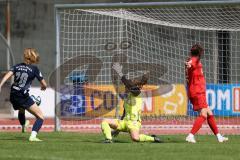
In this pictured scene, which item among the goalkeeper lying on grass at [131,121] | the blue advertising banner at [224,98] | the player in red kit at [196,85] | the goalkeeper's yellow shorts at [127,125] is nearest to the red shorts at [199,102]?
the player in red kit at [196,85]

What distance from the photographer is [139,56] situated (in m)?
21.9

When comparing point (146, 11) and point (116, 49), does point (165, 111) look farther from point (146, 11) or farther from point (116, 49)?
point (146, 11)

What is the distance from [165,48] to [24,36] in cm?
1261

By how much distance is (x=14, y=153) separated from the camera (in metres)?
11.6

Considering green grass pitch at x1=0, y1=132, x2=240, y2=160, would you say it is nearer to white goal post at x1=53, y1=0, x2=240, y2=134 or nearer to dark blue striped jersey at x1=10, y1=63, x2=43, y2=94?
dark blue striped jersey at x1=10, y1=63, x2=43, y2=94

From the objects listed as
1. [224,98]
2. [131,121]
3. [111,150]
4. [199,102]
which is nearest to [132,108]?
[131,121]

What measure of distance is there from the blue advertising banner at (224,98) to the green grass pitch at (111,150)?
844 centimetres

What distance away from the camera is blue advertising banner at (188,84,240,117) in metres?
23.0

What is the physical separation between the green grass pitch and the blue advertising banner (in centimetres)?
844

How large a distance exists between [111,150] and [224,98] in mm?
12559

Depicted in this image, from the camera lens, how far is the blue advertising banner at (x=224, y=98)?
23.0 m

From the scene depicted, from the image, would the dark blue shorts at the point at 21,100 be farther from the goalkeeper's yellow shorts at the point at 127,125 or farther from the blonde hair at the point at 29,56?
the goalkeeper's yellow shorts at the point at 127,125

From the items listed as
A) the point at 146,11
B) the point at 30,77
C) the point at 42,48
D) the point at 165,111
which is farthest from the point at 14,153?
the point at 42,48

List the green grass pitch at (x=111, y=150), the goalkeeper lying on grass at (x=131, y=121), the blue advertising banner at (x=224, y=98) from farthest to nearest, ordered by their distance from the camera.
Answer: the blue advertising banner at (x=224, y=98), the goalkeeper lying on grass at (x=131, y=121), the green grass pitch at (x=111, y=150)
